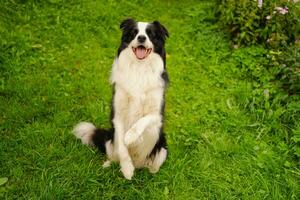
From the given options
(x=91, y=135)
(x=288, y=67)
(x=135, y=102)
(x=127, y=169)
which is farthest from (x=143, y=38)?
(x=288, y=67)

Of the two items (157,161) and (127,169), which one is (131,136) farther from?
(157,161)

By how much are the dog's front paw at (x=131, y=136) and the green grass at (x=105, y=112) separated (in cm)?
46

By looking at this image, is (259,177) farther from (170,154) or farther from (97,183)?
(97,183)

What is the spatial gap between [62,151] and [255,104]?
2138 millimetres

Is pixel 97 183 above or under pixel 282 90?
under

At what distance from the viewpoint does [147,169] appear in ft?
11.4

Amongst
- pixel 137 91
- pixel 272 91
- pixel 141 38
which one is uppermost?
pixel 141 38

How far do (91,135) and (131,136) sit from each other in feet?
2.31

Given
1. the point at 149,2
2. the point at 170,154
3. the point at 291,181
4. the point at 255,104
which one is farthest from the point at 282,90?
the point at 149,2

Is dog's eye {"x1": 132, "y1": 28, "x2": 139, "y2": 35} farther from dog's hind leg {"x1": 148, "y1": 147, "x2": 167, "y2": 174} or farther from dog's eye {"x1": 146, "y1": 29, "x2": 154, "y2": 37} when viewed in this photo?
dog's hind leg {"x1": 148, "y1": 147, "x2": 167, "y2": 174}

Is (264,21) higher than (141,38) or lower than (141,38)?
lower

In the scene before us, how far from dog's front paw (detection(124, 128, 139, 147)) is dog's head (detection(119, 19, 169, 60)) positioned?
54 centimetres

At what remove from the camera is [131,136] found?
301 cm

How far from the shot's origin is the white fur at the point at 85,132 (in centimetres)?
358
